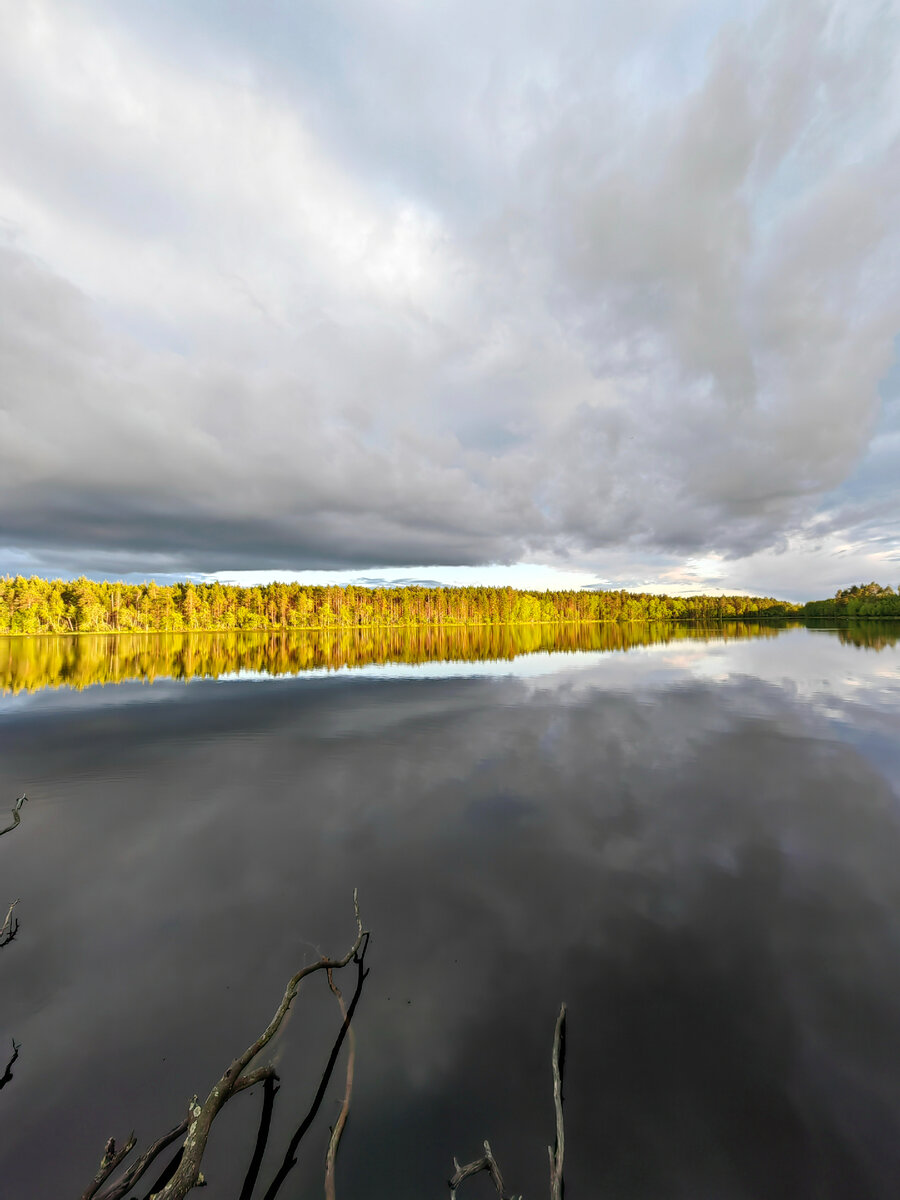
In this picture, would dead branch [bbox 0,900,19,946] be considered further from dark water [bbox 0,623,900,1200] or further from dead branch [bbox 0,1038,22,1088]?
dead branch [bbox 0,1038,22,1088]

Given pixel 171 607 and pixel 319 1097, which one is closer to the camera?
pixel 319 1097

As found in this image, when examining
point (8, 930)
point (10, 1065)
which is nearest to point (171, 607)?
point (8, 930)

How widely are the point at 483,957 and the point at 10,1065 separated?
7.78 metres

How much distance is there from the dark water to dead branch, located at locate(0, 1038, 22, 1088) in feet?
0.24

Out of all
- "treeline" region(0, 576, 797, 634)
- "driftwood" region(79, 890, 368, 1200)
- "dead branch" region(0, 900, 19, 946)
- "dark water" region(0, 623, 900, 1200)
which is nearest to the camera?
"driftwood" region(79, 890, 368, 1200)

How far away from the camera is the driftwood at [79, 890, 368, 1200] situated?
3.92 meters

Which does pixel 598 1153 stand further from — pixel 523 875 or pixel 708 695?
pixel 708 695

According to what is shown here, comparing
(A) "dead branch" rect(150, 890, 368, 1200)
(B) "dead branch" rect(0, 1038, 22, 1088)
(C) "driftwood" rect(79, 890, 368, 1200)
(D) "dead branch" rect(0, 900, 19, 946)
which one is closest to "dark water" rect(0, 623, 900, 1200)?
(B) "dead branch" rect(0, 1038, 22, 1088)

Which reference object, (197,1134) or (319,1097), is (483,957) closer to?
(319,1097)

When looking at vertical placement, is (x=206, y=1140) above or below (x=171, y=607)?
below

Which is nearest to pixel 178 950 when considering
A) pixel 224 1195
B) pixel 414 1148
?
pixel 224 1195

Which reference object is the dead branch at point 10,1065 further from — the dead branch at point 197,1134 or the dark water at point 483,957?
the dead branch at point 197,1134

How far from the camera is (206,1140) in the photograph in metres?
4.91

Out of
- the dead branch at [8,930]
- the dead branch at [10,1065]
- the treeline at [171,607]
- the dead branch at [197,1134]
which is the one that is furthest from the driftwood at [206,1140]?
the treeline at [171,607]
